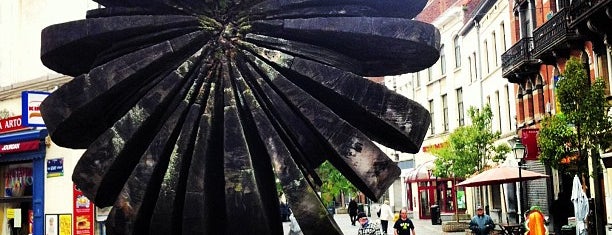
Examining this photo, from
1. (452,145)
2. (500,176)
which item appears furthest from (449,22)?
(500,176)

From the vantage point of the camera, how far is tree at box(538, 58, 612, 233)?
17641 mm

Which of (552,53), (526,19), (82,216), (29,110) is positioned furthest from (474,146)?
(29,110)

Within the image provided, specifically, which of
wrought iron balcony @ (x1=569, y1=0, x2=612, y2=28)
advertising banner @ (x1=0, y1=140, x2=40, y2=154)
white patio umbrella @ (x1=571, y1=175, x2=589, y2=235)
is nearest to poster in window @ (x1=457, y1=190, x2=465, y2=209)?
wrought iron balcony @ (x1=569, y1=0, x2=612, y2=28)

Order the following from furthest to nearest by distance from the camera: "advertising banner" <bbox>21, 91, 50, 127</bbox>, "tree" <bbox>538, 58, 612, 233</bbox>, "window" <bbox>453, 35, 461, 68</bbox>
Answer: "window" <bbox>453, 35, 461, 68</bbox>
"tree" <bbox>538, 58, 612, 233</bbox>
"advertising banner" <bbox>21, 91, 50, 127</bbox>

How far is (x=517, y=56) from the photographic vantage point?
3106 cm

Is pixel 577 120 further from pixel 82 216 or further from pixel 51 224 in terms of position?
pixel 51 224

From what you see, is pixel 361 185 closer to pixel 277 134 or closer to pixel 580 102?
pixel 277 134

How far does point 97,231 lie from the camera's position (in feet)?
54.7

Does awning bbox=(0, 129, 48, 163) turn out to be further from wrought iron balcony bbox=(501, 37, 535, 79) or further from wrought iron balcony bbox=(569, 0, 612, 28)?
wrought iron balcony bbox=(501, 37, 535, 79)

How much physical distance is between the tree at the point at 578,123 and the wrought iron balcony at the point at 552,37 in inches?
281

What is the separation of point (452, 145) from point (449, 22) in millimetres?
15167

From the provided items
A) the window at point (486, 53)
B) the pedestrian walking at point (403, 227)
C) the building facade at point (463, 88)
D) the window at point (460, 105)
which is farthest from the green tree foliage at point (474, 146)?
the pedestrian walking at point (403, 227)

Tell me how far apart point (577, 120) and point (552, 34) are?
10.0 metres

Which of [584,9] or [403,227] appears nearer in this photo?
[403,227]
